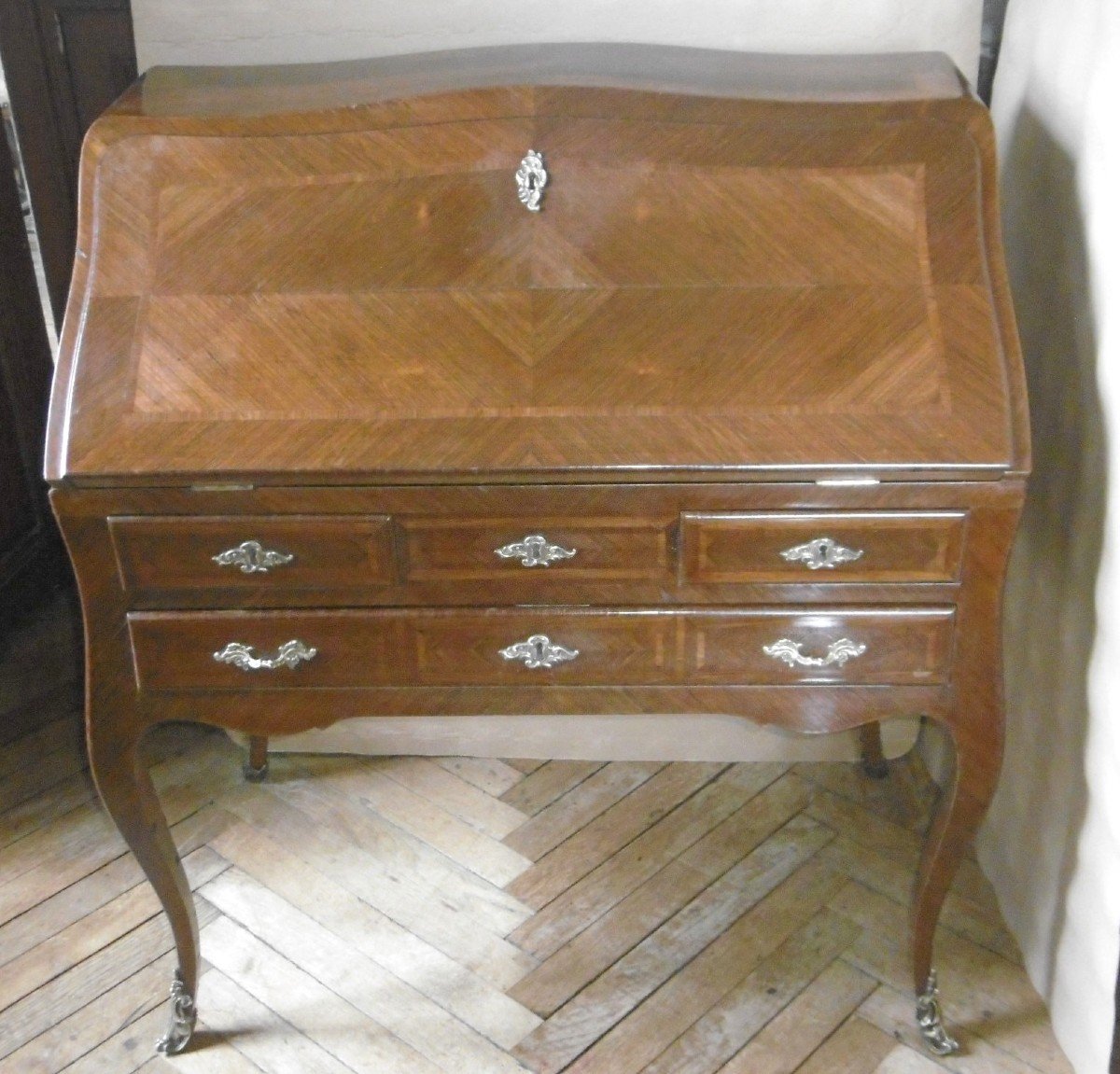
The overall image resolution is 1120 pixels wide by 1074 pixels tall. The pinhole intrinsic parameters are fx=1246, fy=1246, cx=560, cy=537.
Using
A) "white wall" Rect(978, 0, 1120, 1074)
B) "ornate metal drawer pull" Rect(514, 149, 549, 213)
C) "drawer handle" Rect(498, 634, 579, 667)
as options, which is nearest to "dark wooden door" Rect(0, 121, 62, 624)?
"ornate metal drawer pull" Rect(514, 149, 549, 213)

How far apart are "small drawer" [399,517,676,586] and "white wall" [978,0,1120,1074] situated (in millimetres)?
587

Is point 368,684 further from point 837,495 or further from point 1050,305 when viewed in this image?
point 1050,305

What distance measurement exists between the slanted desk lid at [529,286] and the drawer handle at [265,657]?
0.75 feet

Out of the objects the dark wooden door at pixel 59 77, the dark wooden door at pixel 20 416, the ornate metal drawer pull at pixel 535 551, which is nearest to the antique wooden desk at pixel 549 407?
the ornate metal drawer pull at pixel 535 551

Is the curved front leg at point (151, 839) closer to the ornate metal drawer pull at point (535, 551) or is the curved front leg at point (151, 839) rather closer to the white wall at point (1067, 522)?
the ornate metal drawer pull at point (535, 551)

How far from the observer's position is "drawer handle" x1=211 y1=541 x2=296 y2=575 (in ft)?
4.78

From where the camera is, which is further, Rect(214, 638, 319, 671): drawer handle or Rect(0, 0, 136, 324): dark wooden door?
Rect(0, 0, 136, 324): dark wooden door

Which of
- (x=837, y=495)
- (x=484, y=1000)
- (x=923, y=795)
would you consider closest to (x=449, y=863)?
(x=484, y=1000)

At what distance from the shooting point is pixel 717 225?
1479 mm

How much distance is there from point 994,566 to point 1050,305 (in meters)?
0.48

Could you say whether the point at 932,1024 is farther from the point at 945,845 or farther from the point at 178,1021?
the point at 178,1021

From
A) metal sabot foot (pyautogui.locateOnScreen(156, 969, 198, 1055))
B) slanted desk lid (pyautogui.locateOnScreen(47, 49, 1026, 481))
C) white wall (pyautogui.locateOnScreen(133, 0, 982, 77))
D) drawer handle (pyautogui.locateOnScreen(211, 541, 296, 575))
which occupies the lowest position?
metal sabot foot (pyautogui.locateOnScreen(156, 969, 198, 1055))

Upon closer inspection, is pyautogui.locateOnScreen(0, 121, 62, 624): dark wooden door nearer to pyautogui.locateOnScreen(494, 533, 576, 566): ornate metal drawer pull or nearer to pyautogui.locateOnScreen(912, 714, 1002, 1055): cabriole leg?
pyautogui.locateOnScreen(494, 533, 576, 566): ornate metal drawer pull

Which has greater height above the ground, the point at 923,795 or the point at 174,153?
the point at 174,153
